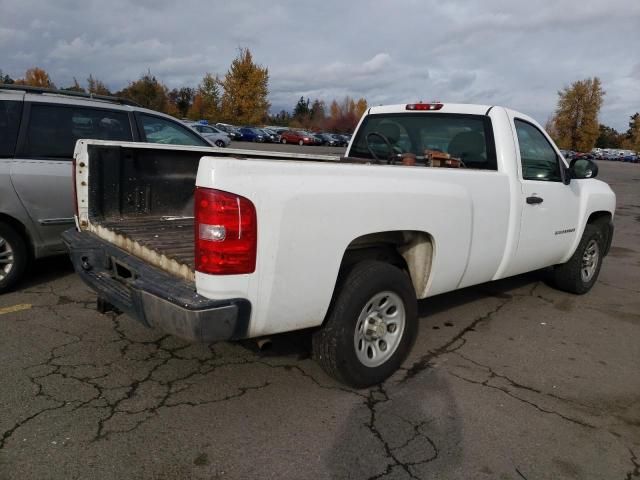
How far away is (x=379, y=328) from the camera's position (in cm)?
336

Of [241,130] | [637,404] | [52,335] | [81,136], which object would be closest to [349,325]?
[637,404]

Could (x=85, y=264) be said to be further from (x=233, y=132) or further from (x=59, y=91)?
(x=233, y=132)

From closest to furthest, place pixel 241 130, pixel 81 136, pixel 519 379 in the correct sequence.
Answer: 1. pixel 519 379
2. pixel 81 136
3. pixel 241 130

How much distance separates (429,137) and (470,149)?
1.58ft

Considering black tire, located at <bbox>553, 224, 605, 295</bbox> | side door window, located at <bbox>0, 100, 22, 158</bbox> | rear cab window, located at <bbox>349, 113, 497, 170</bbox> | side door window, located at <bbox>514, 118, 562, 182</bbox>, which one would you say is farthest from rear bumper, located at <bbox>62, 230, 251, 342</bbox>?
black tire, located at <bbox>553, 224, 605, 295</bbox>

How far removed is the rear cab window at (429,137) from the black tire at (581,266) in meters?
1.90

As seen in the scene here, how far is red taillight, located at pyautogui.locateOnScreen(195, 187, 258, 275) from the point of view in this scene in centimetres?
244

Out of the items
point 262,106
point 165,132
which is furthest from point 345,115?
point 165,132

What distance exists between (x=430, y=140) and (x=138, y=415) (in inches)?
131

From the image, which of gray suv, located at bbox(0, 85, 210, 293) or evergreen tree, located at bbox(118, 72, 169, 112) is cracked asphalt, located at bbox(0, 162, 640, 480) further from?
evergreen tree, located at bbox(118, 72, 169, 112)

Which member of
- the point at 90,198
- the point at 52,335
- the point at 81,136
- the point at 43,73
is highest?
the point at 43,73

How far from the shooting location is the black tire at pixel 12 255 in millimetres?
4617

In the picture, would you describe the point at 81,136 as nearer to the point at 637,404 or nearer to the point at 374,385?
the point at 374,385

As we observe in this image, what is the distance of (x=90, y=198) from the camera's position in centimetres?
376
